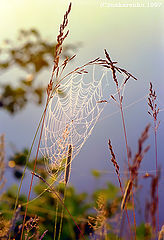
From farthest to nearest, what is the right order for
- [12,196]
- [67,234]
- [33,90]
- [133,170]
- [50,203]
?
[33,90]
[12,196]
[50,203]
[67,234]
[133,170]

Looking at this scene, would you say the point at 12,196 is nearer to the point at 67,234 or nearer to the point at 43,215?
the point at 43,215

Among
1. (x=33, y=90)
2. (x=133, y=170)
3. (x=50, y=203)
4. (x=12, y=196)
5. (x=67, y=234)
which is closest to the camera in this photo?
(x=133, y=170)

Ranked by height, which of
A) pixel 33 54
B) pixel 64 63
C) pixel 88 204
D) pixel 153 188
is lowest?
pixel 88 204

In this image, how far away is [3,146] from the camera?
39 centimetres

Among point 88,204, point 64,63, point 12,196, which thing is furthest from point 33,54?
point 64,63

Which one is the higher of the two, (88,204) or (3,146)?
(3,146)

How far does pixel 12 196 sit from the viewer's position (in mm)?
1979

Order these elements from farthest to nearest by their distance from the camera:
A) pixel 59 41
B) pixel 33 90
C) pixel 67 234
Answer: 1. pixel 33 90
2. pixel 67 234
3. pixel 59 41

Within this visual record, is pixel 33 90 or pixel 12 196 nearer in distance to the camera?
pixel 12 196

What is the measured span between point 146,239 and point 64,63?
0.28 metres

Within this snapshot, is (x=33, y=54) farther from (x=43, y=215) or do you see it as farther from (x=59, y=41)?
(x=59, y=41)

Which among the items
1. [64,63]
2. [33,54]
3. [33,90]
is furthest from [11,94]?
[64,63]

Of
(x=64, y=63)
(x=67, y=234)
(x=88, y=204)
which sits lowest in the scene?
(x=67, y=234)

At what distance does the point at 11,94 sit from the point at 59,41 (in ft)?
8.19
